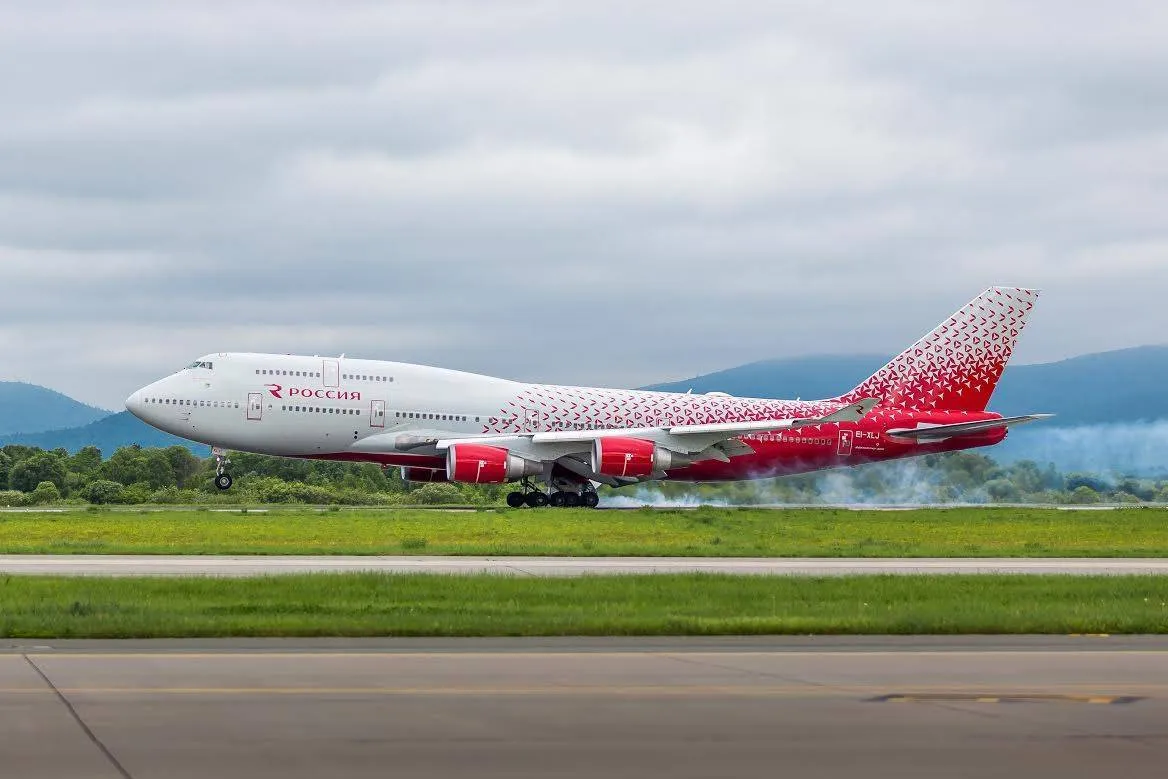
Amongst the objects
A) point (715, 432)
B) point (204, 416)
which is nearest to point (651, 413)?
point (715, 432)

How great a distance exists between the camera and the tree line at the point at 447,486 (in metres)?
64.0

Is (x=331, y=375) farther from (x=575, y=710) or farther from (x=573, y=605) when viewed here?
(x=575, y=710)

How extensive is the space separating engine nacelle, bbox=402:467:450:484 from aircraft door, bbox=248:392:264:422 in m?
5.72

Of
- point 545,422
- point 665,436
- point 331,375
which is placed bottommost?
point 665,436

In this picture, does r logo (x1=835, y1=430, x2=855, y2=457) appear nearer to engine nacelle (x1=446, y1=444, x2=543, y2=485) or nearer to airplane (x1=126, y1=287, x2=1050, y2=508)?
airplane (x1=126, y1=287, x2=1050, y2=508)

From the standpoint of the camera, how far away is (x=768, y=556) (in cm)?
3522

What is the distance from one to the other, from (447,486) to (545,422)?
21267 millimetres

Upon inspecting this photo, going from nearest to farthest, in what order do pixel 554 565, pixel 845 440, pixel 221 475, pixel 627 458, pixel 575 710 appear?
pixel 575 710 < pixel 554 565 < pixel 627 458 < pixel 221 475 < pixel 845 440

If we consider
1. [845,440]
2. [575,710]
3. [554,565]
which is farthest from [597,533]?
[575,710]

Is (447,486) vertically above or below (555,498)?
above

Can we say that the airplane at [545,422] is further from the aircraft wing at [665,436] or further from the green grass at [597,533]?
the green grass at [597,533]

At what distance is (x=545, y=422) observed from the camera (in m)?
57.5

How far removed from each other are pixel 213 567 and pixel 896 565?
1341 centimetres

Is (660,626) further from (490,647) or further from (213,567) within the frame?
(213,567)
